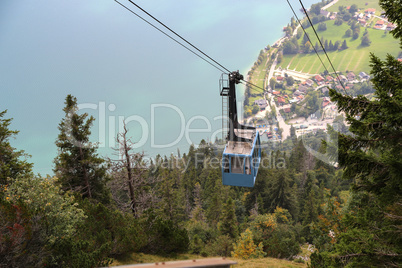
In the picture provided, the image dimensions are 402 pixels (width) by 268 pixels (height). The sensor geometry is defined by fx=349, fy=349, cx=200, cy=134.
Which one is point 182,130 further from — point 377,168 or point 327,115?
point 377,168

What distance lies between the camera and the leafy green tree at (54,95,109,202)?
2548 centimetres

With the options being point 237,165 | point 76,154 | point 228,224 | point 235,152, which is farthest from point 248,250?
point 76,154

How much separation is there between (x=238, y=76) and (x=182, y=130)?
148 m

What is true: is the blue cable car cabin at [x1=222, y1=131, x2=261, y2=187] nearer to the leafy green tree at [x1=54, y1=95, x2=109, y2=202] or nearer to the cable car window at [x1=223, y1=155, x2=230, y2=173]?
the cable car window at [x1=223, y1=155, x2=230, y2=173]

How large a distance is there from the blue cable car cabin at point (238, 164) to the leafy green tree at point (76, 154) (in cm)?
1143

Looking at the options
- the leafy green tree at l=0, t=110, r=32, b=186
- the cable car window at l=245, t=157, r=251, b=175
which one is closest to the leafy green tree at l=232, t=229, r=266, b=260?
the cable car window at l=245, t=157, r=251, b=175

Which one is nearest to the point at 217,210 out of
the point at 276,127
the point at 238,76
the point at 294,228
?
the point at 294,228

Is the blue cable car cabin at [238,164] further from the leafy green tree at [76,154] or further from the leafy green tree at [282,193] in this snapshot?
the leafy green tree at [282,193]

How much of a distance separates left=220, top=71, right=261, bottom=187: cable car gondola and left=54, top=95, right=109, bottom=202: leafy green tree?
1148 cm

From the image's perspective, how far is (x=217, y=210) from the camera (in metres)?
49.1

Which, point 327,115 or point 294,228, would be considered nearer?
point 294,228

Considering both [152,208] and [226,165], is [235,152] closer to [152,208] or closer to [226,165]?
[226,165]

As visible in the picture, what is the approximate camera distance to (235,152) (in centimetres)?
1781

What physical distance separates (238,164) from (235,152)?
0.73 meters
